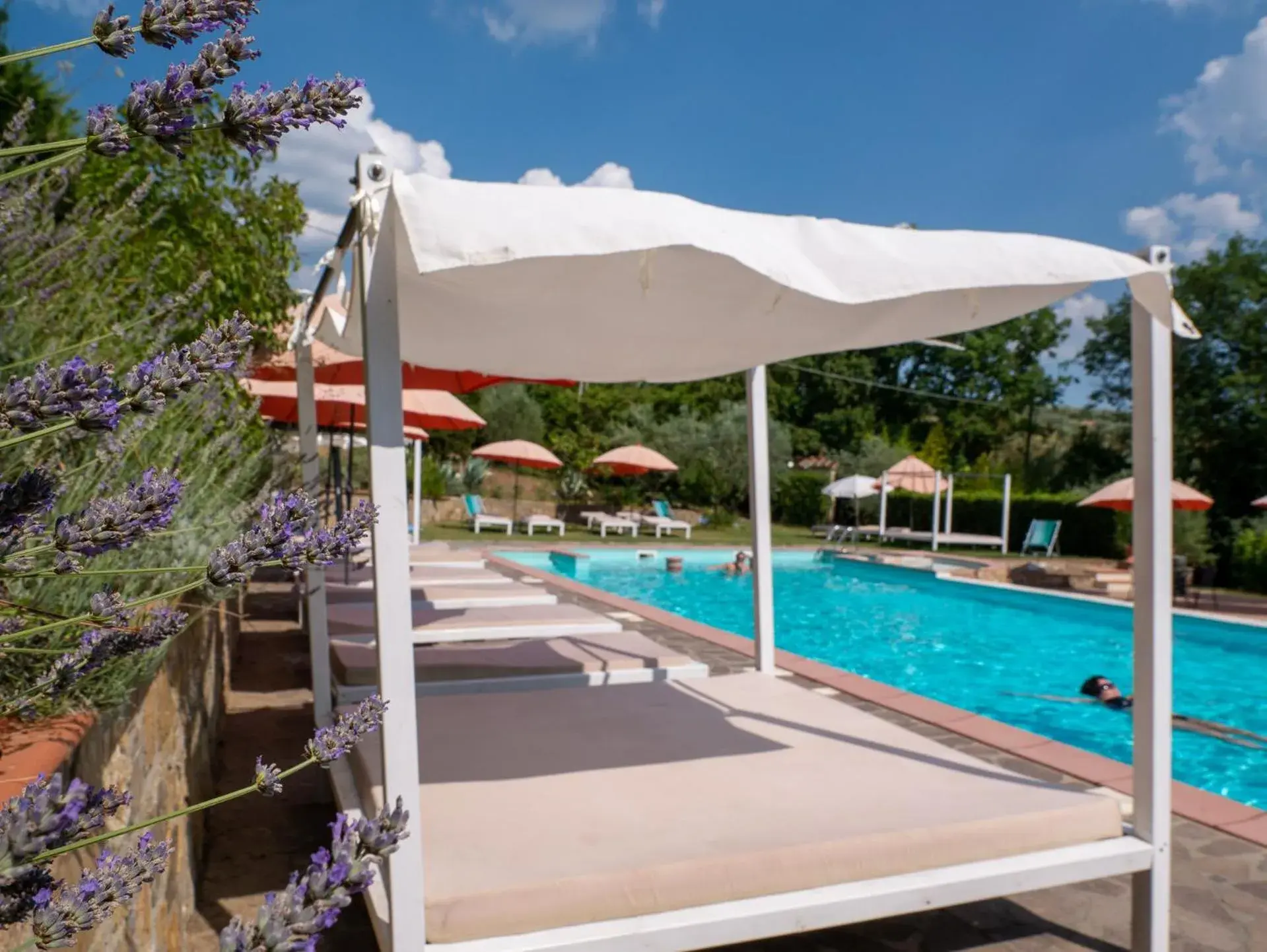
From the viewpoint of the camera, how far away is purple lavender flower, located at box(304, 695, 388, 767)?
2.63 feet

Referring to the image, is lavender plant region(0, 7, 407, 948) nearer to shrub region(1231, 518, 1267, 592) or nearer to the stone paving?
the stone paving

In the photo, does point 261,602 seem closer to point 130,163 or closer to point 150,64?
point 130,163

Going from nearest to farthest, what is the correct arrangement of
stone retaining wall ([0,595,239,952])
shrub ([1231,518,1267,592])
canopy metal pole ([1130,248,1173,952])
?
stone retaining wall ([0,595,239,952]), canopy metal pole ([1130,248,1173,952]), shrub ([1231,518,1267,592])

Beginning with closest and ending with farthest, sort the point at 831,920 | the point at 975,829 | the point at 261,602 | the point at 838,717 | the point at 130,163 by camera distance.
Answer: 1. the point at 831,920
2. the point at 975,829
3. the point at 838,717
4. the point at 130,163
5. the point at 261,602

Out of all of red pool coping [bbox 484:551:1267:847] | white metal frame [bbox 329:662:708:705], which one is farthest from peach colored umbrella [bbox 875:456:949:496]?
white metal frame [bbox 329:662:708:705]

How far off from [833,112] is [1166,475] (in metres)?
53.6

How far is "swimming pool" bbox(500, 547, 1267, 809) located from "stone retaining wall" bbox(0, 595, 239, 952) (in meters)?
6.27

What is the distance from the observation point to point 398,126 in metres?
48.1

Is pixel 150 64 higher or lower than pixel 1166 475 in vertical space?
higher

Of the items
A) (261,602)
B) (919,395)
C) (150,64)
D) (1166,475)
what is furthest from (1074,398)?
(150,64)

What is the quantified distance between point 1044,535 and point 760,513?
17.5 m

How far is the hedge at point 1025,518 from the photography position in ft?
65.6

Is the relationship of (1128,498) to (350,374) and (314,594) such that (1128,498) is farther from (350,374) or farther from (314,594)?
(314,594)

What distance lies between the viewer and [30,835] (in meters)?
0.50
